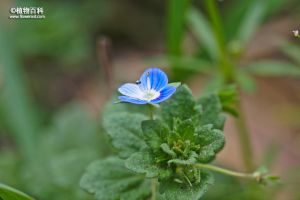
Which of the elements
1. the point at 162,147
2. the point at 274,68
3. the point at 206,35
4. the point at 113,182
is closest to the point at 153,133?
the point at 162,147

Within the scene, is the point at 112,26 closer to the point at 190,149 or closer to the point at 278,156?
the point at 278,156

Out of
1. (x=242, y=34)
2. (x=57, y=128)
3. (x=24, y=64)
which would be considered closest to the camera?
(x=242, y=34)

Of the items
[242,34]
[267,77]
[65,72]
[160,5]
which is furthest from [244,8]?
[65,72]

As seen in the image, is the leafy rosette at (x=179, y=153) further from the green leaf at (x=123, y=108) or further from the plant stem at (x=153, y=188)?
the green leaf at (x=123, y=108)

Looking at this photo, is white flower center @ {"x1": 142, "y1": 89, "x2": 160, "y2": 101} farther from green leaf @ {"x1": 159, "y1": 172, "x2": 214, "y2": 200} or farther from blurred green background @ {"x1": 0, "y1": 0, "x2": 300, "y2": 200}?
blurred green background @ {"x1": 0, "y1": 0, "x2": 300, "y2": 200}

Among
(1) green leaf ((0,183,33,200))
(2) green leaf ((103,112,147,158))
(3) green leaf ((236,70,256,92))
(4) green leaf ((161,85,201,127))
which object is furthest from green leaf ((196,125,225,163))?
(3) green leaf ((236,70,256,92))

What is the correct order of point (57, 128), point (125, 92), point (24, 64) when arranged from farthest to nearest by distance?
point (24, 64)
point (57, 128)
point (125, 92)

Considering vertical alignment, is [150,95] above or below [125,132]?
above

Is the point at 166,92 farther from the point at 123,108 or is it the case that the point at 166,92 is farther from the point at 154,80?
the point at 123,108
